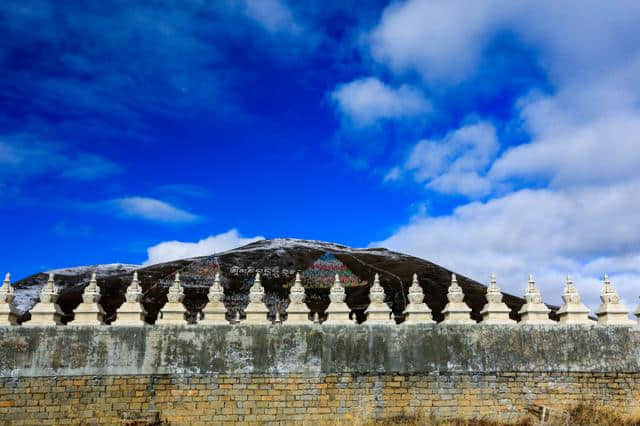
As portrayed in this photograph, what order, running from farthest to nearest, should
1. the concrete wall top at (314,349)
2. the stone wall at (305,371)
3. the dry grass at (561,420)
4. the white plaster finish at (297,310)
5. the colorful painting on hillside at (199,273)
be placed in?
the colorful painting on hillside at (199,273) < the white plaster finish at (297,310) < the concrete wall top at (314,349) < the stone wall at (305,371) < the dry grass at (561,420)

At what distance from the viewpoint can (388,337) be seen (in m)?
10.9

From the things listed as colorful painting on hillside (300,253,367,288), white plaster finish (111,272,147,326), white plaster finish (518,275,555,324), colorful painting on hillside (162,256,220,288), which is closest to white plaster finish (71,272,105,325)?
white plaster finish (111,272,147,326)

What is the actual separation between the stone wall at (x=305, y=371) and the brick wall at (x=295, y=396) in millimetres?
20

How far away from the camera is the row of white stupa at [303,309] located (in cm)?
1096

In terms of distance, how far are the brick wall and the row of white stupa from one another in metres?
1.16

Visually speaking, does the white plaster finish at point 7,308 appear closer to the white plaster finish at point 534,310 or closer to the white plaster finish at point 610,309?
the white plaster finish at point 534,310

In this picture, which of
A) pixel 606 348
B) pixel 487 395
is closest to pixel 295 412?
pixel 487 395

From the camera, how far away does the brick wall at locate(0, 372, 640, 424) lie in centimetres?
1020

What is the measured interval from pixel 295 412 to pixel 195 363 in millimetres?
2244

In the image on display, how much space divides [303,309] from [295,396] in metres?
1.80

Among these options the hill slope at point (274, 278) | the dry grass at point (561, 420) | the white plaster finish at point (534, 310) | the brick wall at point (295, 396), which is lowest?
the dry grass at point (561, 420)

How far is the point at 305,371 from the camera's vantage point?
10633mm

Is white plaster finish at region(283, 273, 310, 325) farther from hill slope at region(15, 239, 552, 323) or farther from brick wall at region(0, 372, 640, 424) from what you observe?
hill slope at region(15, 239, 552, 323)

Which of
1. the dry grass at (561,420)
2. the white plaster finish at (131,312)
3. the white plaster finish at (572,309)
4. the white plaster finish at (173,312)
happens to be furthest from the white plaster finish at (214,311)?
the white plaster finish at (572,309)
